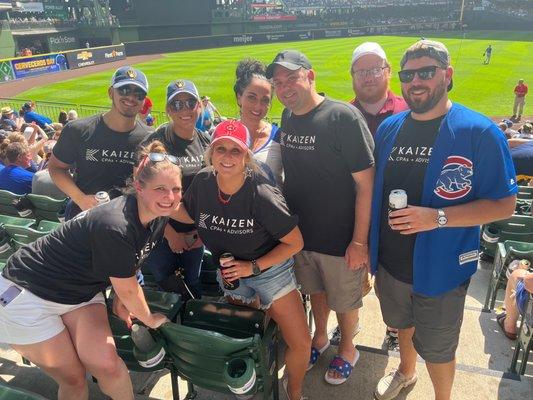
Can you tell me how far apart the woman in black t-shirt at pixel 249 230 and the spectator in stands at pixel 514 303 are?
1.68 m

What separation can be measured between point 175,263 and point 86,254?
1141mm

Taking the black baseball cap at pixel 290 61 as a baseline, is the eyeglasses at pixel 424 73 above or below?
below

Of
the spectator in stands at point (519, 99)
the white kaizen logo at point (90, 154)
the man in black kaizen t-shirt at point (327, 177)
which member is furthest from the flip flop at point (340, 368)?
the spectator in stands at point (519, 99)

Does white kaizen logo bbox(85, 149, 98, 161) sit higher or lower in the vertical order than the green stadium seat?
higher

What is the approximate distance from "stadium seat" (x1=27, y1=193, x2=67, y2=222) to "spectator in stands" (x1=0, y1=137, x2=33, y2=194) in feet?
1.78

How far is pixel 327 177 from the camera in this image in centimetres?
275

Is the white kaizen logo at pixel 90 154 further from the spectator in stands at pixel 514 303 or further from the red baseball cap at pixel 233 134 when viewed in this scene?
the spectator in stands at pixel 514 303

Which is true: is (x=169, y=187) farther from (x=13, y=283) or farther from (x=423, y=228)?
(x=423, y=228)

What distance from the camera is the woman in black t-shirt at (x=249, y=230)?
2.52m

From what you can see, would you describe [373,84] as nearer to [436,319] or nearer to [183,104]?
[183,104]

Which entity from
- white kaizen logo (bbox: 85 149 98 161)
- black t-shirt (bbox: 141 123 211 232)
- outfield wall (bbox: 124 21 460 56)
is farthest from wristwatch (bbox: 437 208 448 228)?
outfield wall (bbox: 124 21 460 56)

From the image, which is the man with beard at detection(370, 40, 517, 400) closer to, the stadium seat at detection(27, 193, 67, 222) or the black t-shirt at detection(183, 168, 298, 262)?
the black t-shirt at detection(183, 168, 298, 262)

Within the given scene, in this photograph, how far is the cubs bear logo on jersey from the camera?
2.34 m

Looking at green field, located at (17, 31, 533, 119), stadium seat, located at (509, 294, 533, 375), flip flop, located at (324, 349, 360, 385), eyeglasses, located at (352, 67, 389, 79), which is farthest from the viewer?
green field, located at (17, 31, 533, 119)
